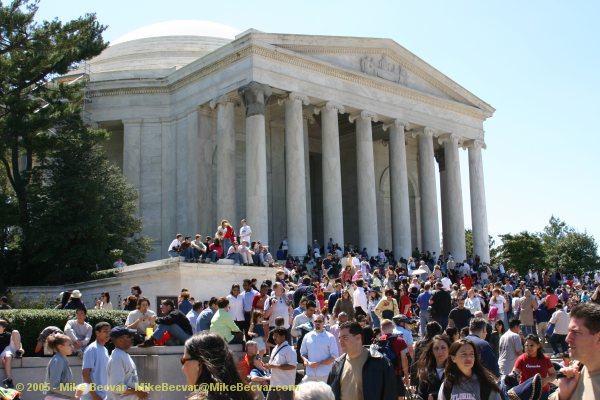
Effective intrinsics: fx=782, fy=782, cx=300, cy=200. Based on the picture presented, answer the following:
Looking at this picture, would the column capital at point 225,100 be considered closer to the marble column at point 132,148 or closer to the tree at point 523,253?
the marble column at point 132,148

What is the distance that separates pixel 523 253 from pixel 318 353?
268 feet

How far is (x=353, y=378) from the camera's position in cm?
928

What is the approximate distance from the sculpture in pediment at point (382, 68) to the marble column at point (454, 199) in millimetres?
6776

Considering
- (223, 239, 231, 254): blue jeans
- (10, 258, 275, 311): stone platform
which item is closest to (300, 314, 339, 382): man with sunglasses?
(10, 258, 275, 311): stone platform

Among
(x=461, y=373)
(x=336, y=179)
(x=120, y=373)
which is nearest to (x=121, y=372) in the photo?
(x=120, y=373)

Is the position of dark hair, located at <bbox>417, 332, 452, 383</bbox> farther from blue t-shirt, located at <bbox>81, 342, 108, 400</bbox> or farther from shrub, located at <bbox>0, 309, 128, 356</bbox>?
shrub, located at <bbox>0, 309, 128, 356</bbox>

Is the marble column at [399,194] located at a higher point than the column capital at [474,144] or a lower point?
lower

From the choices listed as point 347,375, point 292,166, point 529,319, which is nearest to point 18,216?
point 292,166

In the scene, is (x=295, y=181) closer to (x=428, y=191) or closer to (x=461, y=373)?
(x=428, y=191)

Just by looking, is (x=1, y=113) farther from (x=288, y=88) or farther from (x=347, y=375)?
(x=347, y=375)

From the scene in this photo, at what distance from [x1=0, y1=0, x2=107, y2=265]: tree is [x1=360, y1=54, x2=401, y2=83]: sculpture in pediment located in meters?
19.4

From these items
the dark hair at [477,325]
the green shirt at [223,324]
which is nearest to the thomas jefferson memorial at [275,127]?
the green shirt at [223,324]

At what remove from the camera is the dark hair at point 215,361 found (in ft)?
20.1

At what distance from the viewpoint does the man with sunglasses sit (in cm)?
1374
